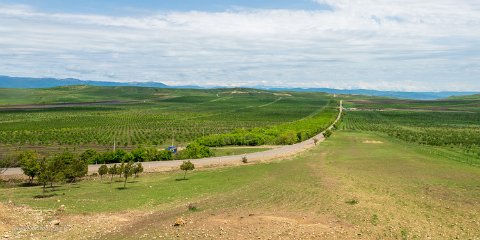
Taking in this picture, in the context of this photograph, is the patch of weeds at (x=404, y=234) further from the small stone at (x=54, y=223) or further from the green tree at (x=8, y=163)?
the green tree at (x=8, y=163)

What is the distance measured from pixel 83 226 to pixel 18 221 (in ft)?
14.6

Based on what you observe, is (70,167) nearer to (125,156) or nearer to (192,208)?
(125,156)

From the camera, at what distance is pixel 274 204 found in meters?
32.3

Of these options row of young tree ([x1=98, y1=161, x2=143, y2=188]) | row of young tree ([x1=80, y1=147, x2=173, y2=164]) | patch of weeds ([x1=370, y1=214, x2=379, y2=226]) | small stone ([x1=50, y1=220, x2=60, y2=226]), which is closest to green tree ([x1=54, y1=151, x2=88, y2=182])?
row of young tree ([x1=98, y1=161, x2=143, y2=188])

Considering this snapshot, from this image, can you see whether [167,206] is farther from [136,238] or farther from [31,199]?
[31,199]

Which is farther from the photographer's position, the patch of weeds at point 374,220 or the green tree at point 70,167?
the green tree at point 70,167

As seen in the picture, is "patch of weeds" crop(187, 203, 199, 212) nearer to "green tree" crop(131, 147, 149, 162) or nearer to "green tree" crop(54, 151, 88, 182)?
"green tree" crop(54, 151, 88, 182)

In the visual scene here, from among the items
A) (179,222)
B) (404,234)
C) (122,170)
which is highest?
(404,234)

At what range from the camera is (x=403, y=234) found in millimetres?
24703

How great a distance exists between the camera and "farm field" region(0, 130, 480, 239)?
83.2ft

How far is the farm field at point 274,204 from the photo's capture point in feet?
83.2

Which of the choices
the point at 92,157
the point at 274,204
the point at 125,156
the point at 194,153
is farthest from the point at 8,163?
the point at 274,204

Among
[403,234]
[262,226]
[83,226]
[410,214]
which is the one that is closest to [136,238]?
[83,226]

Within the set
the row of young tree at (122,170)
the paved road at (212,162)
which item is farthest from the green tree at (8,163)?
the row of young tree at (122,170)
